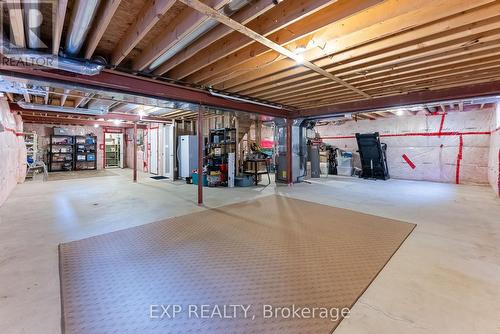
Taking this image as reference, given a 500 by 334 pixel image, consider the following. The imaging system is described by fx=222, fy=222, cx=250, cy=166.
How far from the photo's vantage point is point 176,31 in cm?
236

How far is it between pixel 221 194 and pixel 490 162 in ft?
26.2

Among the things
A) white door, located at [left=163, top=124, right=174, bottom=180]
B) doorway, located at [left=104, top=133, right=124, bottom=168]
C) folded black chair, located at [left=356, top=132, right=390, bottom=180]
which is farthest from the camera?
doorway, located at [left=104, top=133, right=124, bottom=168]

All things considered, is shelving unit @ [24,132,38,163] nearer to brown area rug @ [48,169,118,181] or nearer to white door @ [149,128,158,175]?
brown area rug @ [48,169,118,181]

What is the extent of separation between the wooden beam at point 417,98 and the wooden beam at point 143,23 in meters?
5.13

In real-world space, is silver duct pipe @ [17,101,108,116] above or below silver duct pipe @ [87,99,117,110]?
below

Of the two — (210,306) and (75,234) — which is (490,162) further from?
(75,234)

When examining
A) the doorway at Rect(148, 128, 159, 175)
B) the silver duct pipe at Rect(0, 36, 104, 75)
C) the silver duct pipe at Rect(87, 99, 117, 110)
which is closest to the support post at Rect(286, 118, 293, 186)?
the silver duct pipe at Rect(87, 99, 117, 110)

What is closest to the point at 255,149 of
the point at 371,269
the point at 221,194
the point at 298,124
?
the point at 298,124

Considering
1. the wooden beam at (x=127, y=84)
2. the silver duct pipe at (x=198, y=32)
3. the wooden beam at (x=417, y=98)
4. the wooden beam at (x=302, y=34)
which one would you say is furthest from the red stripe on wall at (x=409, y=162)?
the silver duct pipe at (x=198, y=32)

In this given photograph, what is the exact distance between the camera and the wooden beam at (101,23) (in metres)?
1.89

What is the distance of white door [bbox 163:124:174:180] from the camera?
8406 millimetres

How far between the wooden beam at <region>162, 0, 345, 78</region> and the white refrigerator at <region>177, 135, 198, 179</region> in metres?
4.57

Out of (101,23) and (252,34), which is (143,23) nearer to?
(101,23)

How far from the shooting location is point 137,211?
4.19m
